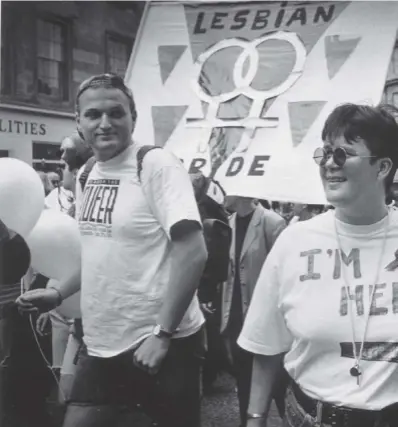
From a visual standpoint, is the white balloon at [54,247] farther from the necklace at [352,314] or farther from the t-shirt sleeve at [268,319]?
the necklace at [352,314]

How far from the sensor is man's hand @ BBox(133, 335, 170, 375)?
234cm

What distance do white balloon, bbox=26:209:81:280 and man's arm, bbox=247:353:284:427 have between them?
120 cm

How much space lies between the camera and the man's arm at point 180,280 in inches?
92.6

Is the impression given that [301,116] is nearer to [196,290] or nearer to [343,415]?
[196,290]

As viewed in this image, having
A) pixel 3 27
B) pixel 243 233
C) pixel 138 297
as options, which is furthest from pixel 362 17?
pixel 3 27

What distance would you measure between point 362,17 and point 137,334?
77.1 inches

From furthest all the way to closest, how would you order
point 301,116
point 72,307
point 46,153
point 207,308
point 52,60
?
point 52,60
point 46,153
point 207,308
point 301,116
point 72,307

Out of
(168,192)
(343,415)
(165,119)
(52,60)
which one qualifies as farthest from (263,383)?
(52,60)

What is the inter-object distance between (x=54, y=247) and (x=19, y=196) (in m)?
0.31

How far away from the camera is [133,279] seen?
2.43 meters

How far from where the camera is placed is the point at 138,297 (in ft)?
7.97

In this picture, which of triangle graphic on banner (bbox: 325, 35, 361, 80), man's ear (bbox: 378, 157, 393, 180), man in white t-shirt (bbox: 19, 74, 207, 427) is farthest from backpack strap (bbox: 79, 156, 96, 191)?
triangle graphic on banner (bbox: 325, 35, 361, 80)

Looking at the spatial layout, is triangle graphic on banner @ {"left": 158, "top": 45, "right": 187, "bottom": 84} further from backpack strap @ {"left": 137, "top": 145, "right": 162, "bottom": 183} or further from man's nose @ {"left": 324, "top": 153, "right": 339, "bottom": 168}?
man's nose @ {"left": 324, "top": 153, "right": 339, "bottom": 168}

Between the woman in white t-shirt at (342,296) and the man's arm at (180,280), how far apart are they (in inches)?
11.0
